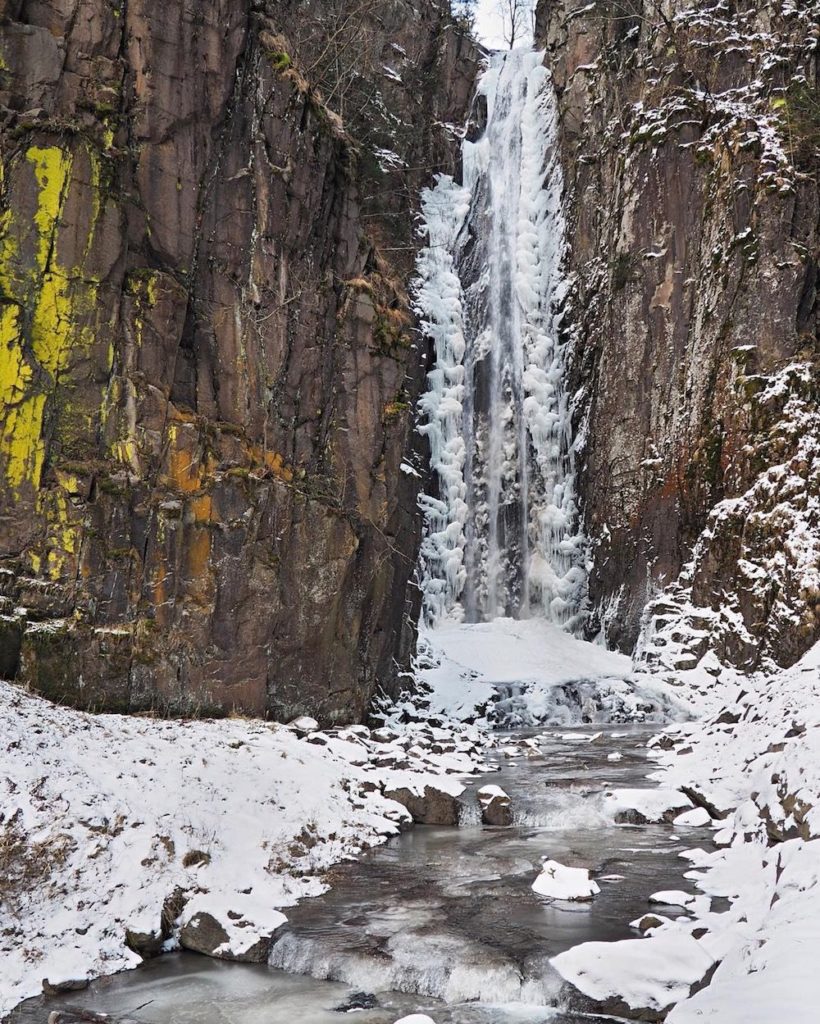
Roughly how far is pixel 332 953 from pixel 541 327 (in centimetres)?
2635

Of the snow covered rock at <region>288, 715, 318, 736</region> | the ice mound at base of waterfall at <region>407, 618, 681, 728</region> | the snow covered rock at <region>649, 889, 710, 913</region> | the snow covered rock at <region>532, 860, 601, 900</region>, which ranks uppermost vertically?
the snow covered rock at <region>649, 889, 710, 913</region>

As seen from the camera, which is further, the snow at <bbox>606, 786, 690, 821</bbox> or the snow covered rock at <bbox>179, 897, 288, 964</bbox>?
the snow at <bbox>606, 786, 690, 821</bbox>

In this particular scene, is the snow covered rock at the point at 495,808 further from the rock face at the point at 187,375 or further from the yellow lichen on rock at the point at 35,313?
the yellow lichen on rock at the point at 35,313

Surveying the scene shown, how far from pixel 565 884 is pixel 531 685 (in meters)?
14.0

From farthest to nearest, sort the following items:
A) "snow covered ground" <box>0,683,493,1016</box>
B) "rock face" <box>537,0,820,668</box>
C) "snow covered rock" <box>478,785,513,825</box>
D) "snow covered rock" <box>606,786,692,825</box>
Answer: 1. "rock face" <box>537,0,820,668</box>
2. "snow covered rock" <box>478,785,513,825</box>
3. "snow covered rock" <box>606,786,692,825</box>
4. "snow covered ground" <box>0,683,493,1016</box>

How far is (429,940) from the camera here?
7.12 m

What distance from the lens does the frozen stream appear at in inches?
246

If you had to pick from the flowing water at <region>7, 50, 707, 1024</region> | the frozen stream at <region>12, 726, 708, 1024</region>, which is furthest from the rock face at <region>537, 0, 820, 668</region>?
the frozen stream at <region>12, 726, 708, 1024</region>

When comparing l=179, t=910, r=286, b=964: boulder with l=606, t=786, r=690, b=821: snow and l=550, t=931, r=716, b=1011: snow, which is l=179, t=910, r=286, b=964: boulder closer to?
l=550, t=931, r=716, b=1011: snow

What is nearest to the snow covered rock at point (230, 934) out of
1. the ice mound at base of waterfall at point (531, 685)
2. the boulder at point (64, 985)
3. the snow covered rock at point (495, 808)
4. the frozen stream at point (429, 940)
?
the frozen stream at point (429, 940)

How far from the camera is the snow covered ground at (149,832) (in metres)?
7.17

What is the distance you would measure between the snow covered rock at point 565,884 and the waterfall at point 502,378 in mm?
18297

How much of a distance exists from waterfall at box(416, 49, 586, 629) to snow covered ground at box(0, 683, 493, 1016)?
52.8ft

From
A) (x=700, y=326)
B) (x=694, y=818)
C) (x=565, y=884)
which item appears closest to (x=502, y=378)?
(x=700, y=326)
